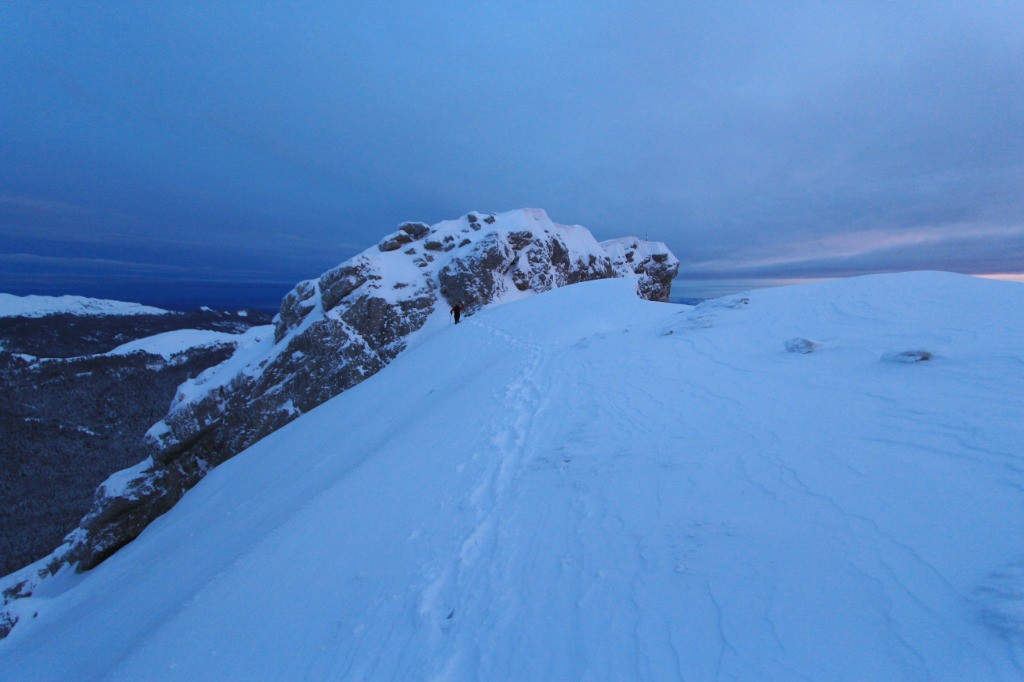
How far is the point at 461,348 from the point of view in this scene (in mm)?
17609

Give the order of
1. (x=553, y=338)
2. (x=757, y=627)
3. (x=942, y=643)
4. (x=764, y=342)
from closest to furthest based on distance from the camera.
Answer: (x=942, y=643)
(x=757, y=627)
(x=764, y=342)
(x=553, y=338)

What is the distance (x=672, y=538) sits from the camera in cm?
334

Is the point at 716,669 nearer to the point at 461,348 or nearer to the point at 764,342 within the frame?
the point at 764,342

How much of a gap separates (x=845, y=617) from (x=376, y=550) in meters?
4.46

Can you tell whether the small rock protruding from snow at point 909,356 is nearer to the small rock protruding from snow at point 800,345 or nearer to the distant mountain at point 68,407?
the small rock protruding from snow at point 800,345

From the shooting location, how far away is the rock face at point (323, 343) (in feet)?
73.9

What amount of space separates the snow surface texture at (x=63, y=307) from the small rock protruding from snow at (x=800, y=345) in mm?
217269

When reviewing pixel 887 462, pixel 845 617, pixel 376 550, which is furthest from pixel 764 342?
pixel 376 550

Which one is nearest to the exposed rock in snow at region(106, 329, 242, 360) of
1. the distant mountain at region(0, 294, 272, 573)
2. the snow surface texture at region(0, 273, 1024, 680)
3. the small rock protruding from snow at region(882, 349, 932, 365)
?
the distant mountain at region(0, 294, 272, 573)

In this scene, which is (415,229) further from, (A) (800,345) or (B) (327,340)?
(A) (800,345)

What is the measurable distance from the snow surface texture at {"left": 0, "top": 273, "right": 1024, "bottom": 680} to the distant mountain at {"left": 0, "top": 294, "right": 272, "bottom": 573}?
182ft

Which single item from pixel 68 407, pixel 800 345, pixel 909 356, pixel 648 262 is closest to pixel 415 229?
pixel 648 262

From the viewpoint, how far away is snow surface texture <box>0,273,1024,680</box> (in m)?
2.32

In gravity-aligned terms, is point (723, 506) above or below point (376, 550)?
above
